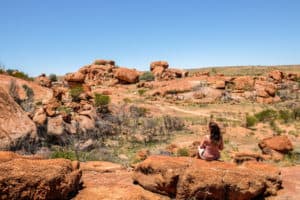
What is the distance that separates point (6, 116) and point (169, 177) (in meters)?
4.92

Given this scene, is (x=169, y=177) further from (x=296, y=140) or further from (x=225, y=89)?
(x=225, y=89)

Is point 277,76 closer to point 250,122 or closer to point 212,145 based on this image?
point 250,122

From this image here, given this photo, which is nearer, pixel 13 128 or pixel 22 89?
pixel 13 128

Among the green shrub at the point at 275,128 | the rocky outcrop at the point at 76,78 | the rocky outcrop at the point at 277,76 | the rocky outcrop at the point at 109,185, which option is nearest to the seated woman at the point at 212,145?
the rocky outcrop at the point at 109,185

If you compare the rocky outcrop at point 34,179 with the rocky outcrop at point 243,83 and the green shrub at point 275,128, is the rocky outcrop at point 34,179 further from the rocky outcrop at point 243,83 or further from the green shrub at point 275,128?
the rocky outcrop at point 243,83

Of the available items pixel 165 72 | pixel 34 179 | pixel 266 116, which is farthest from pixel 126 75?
pixel 34 179

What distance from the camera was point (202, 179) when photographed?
648cm

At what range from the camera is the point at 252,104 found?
3086 centimetres

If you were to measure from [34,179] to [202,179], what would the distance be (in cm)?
277

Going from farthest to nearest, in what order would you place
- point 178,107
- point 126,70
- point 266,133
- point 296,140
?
point 126,70 → point 178,107 → point 266,133 → point 296,140

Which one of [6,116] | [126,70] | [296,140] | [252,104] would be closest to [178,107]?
[252,104]

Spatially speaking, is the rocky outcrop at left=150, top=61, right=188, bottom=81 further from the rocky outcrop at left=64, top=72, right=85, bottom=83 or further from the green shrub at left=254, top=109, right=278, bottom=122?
the green shrub at left=254, top=109, right=278, bottom=122

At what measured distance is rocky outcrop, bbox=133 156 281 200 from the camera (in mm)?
6484

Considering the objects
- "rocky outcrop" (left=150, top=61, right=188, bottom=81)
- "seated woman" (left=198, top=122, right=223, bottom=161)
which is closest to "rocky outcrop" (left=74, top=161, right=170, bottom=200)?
"seated woman" (left=198, top=122, right=223, bottom=161)
